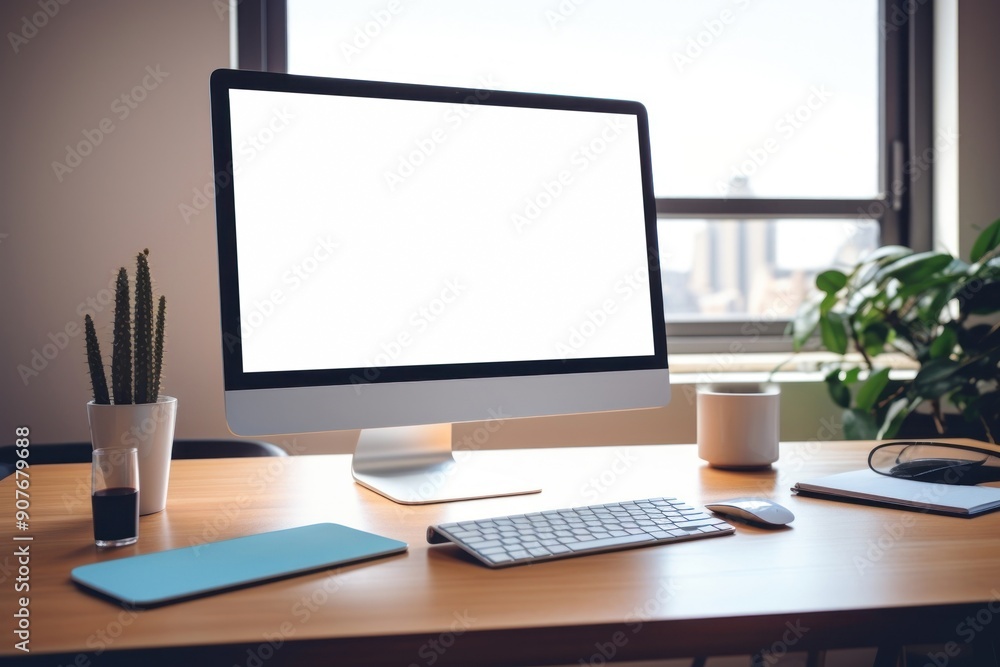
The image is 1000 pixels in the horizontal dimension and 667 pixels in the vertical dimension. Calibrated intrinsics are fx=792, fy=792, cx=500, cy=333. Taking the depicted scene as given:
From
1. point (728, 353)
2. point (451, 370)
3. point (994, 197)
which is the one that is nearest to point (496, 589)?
point (451, 370)

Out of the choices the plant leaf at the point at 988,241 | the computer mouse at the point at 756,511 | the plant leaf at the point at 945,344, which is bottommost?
the computer mouse at the point at 756,511

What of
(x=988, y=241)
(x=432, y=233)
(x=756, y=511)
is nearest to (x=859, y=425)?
(x=988, y=241)

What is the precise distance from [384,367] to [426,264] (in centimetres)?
14

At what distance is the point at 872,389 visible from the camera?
1852 mm

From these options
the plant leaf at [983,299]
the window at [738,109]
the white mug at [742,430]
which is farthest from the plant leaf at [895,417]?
the white mug at [742,430]

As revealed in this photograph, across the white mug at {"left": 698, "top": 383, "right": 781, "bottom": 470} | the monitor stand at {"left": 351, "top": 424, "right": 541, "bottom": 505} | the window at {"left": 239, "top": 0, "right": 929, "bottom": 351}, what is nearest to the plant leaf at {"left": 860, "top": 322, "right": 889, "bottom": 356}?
the window at {"left": 239, "top": 0, "right": 929, "bottom": 351}

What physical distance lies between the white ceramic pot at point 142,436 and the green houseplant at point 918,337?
153 centimetres

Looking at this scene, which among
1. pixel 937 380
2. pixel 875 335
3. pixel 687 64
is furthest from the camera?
pixel 687 64

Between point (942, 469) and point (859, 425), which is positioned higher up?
point (942, 469)

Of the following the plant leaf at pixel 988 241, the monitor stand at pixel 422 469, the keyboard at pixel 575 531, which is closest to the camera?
the keyboard at pixel 575 531

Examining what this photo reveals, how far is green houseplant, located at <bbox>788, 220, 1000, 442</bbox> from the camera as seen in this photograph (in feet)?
5.73

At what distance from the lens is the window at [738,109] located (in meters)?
2.23

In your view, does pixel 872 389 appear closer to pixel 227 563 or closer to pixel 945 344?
pixel 945 344

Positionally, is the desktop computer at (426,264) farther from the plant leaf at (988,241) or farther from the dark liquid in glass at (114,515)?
the plant leaf at (988,241)
